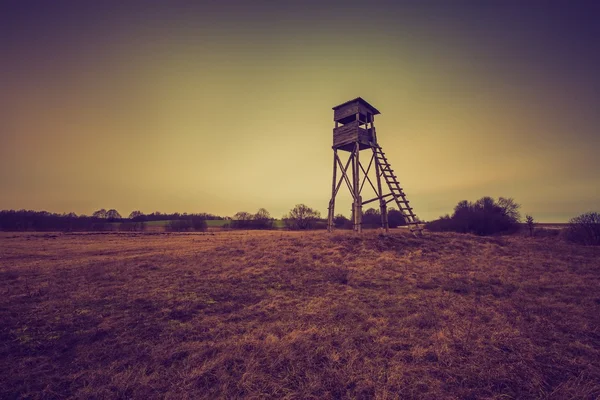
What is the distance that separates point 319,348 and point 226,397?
1922 millimetres

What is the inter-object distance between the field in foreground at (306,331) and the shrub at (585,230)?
1394 cm

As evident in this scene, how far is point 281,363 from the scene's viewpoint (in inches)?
178

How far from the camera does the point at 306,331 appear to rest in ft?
18.4

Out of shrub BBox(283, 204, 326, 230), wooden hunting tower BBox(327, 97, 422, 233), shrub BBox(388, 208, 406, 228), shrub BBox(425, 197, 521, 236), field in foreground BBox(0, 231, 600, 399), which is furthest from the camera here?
shrub BBox(283, 204, 326, 230)

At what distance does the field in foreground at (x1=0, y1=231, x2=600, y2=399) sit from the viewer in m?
3.99

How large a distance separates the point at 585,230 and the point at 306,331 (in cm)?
2856

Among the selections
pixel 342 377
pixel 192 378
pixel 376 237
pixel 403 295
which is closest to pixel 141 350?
pixel 192 378

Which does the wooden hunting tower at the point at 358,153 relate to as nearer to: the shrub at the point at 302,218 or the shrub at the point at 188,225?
the shrub at the point at 302,218

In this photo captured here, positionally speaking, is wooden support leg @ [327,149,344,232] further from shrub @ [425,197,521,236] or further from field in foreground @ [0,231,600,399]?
shrub @ [425,197,521,236]

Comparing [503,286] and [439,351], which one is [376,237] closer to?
[503,286]

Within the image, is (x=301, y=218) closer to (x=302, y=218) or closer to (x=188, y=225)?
(x=302, y=218)

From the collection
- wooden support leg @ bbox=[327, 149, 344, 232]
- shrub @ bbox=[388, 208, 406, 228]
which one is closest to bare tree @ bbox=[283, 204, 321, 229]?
shrub @ bbox=[388, 208, 406, 228]

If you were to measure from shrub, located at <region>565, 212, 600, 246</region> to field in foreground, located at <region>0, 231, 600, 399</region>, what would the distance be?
45.7 feet

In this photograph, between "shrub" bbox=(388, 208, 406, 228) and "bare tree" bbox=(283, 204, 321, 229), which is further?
"bare tree" bbox=(283, 204, 321, 229)
